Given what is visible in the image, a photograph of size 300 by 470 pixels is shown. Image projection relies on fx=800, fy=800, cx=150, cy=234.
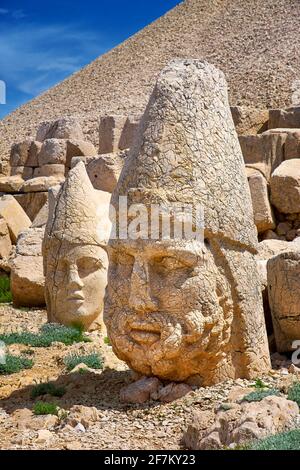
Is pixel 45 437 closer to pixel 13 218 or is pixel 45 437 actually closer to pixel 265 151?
pixel 13 218

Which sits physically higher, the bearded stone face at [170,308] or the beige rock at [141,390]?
the bearded stone face at [170,308]

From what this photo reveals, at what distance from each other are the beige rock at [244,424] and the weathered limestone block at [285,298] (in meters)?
1.97

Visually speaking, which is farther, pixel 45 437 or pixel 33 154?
pixel 33 154

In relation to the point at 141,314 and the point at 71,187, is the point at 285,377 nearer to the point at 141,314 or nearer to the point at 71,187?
the point at 141,314

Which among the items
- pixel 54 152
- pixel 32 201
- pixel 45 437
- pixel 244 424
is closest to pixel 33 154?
pixel 54 152

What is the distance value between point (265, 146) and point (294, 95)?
16319mm

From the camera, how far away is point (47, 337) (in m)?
9.08

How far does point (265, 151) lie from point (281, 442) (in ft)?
38.3

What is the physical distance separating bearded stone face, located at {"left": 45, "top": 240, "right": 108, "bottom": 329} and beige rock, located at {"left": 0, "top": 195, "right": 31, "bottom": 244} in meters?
6.00

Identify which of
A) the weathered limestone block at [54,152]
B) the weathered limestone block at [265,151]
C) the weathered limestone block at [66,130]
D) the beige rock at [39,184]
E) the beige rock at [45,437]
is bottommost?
the beige rock at [45,437]

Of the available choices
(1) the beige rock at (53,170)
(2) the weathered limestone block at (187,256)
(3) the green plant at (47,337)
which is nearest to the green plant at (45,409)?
(2) the weathered limestone block at (187,256)

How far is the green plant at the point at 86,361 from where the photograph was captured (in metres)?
7.72

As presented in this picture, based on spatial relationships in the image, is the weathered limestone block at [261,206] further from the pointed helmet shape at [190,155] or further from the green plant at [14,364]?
the pointed helmet shape at [190,155]
